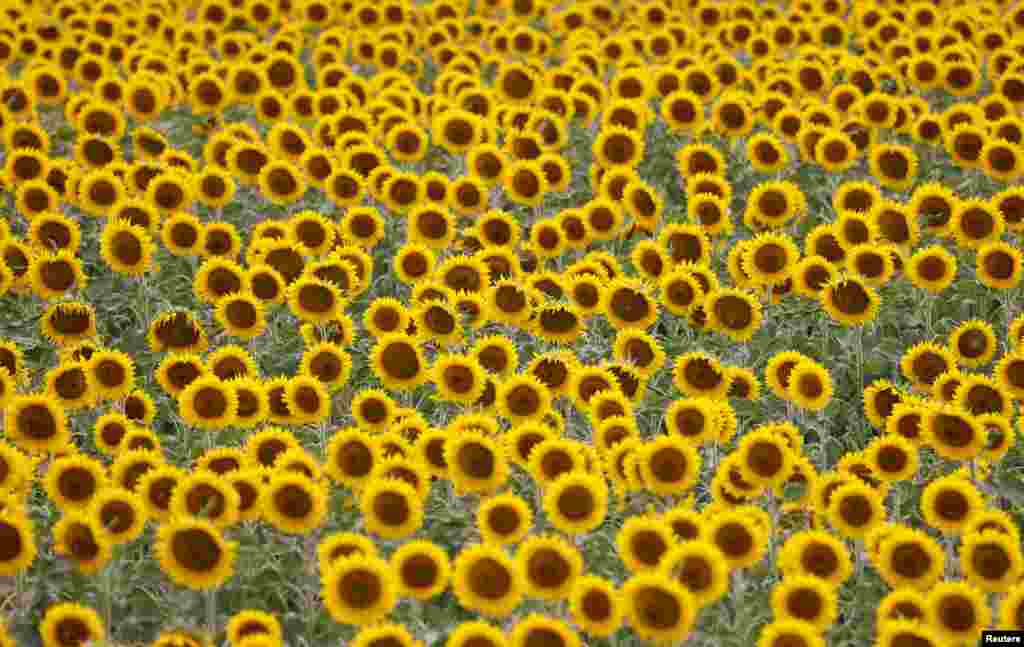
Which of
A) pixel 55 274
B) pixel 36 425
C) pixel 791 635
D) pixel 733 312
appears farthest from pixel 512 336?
pixel 791 635

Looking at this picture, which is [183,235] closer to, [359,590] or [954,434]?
[359,590]

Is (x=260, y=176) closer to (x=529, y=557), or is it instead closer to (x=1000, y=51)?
(x=529, y=557)

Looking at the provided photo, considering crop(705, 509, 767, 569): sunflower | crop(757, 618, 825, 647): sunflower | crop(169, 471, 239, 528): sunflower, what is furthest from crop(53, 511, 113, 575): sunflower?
crop(757, 618, 825, 647): sunflower

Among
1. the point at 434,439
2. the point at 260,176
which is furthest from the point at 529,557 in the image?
the point at 260,176

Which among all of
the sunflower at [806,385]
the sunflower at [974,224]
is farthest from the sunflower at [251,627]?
the sunflower at [974,224]

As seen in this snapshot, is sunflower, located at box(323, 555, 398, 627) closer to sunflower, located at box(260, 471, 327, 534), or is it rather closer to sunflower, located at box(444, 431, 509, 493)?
sunflower, located at box(260, 471, 327, 534)

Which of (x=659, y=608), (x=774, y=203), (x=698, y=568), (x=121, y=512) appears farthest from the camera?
(x=774, y=203)

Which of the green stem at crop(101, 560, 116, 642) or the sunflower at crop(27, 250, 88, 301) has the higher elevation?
the sunflower at crop(27, 250, 88, 301)
